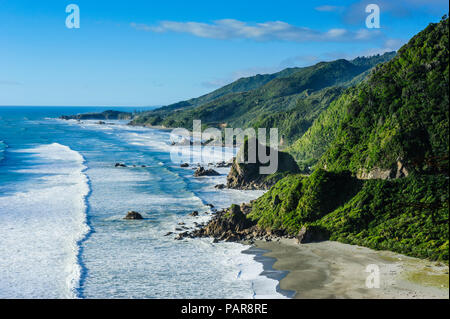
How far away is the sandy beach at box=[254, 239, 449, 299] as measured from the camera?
79.9ft

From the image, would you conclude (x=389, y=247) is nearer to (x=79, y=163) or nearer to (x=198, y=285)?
(x=198, y=285)

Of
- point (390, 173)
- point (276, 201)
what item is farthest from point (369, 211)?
point (276, 201)

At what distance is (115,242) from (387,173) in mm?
21388

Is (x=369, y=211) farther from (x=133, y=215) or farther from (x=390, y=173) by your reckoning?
(x=133, y=215)

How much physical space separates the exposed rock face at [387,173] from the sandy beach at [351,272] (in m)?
6.24

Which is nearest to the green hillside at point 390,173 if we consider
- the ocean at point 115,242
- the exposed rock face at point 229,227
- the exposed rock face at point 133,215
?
the exposed rock face at point 229,227

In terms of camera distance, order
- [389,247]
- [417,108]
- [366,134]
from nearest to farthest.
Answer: [389,247] < [417,108] < [366,134]

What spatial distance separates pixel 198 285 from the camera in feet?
92.1

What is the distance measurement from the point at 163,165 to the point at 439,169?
55019mm

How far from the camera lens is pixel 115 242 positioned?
36906mm

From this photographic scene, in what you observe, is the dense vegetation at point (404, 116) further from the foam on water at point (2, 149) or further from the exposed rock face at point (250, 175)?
the foam on water at point (2, 149)

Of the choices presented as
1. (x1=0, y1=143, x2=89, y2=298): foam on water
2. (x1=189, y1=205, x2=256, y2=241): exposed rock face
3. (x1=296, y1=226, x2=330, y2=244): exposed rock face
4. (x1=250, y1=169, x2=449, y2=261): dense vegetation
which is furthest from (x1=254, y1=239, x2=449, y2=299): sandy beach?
(x1=0, y1=143, x2=89, y2=298): foam on water

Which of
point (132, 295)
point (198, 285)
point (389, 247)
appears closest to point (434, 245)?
point (389, 247)

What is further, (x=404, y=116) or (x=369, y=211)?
(x=404, y=116)
